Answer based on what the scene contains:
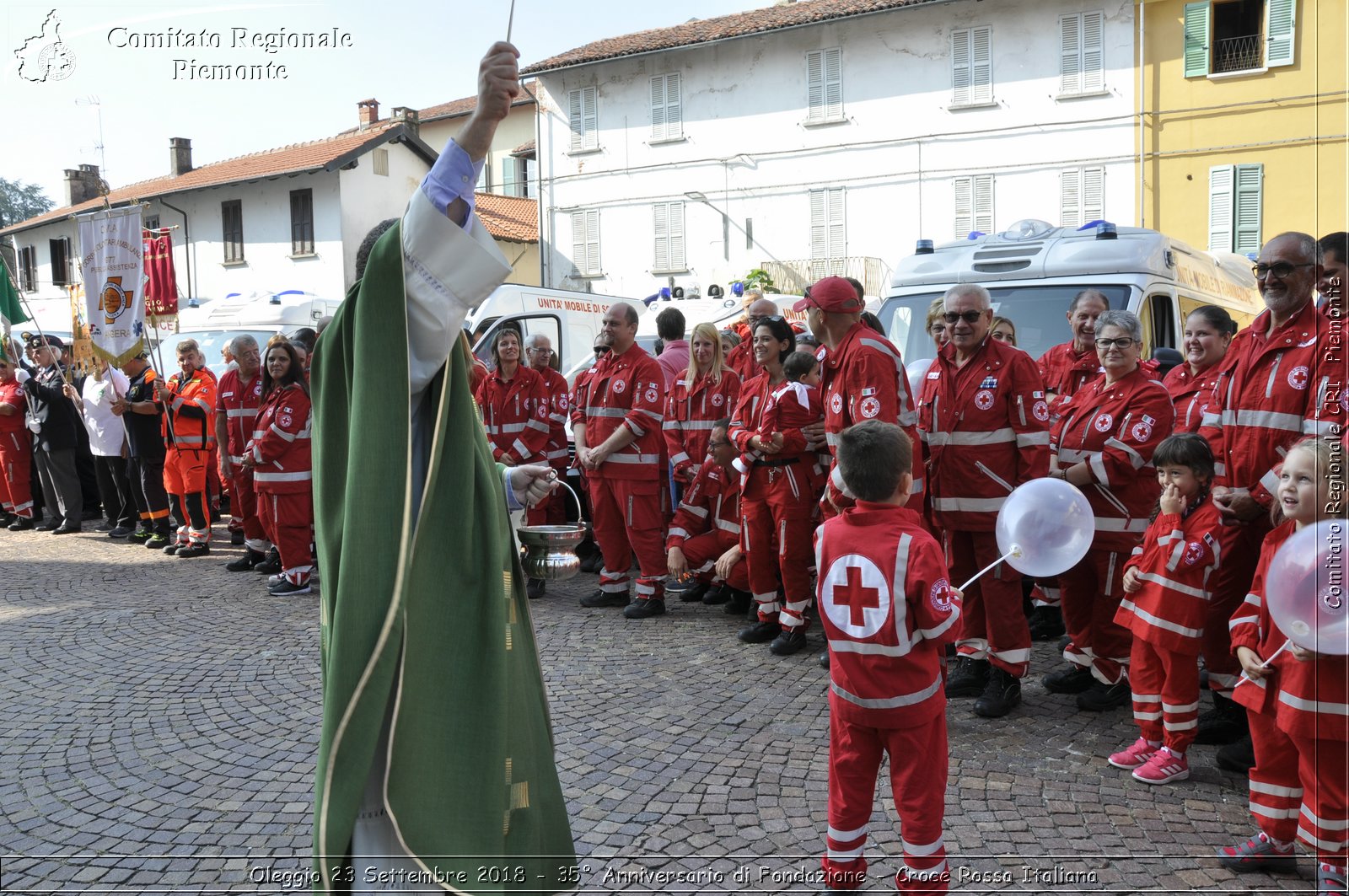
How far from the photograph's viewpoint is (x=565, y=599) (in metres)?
8.60

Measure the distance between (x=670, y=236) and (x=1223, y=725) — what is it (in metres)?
25.8

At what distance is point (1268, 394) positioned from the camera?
4.36 meters

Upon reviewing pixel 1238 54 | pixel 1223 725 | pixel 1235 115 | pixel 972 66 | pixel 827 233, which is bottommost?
pixel 1223 725

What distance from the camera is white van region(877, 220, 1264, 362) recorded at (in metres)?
7.90

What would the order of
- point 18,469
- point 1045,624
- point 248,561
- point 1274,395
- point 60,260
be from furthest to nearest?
point 60,260 → point 18,469 → point 248,561 → point 1045,624 → point 1274,395

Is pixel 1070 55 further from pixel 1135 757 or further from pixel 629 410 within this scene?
pixel 1135 757

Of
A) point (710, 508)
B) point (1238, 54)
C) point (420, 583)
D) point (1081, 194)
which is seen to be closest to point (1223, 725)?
point (710, 508)

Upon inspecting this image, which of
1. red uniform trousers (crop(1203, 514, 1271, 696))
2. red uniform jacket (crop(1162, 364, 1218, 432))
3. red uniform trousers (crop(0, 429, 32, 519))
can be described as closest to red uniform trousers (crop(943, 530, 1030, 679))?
red uniform trousers (crop(1203, 514, 1271, 696))

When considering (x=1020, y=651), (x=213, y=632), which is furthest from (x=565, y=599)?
(x=1020, y=651)

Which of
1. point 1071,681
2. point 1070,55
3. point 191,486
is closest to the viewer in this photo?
point 1071,681

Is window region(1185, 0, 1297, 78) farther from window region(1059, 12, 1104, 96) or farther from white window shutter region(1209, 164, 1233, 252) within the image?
white window shutter region(1209, 164, 1233, 252)

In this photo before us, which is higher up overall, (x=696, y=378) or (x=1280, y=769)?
(x=696, y=378)

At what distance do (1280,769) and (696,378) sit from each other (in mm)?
5276

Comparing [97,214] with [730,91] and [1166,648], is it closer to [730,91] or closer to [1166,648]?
[1166,648]
